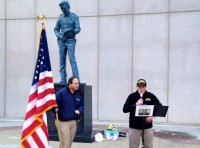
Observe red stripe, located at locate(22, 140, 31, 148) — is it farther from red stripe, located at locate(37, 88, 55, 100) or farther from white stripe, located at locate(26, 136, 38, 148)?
red stripe, located at locate(37, 88, 55, 100)

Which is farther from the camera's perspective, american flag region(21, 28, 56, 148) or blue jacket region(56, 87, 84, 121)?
blue jacket region(56, 87, 84, 121)

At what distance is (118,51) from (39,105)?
10617 millimetres

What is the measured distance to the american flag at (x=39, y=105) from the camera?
5.91 m

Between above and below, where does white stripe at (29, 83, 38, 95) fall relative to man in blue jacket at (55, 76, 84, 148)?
above

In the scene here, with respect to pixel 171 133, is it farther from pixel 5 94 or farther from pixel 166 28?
pixel 5 94

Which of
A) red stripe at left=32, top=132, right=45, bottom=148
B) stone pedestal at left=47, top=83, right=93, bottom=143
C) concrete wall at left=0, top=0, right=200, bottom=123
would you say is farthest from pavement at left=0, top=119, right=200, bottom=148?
red stripe at left=32, top=132, right=45, bottom=148

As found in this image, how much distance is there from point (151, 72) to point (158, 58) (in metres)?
0.67

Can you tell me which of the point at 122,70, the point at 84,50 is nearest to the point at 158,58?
the point at 122,70

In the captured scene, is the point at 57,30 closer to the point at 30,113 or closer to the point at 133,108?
the point at 133,108

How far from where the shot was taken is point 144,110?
664cm

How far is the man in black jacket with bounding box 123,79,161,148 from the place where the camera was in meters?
6.74

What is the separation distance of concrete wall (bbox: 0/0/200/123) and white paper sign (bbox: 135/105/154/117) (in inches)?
365

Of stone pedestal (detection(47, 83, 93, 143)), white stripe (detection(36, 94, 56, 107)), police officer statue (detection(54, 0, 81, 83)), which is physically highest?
→ police officer statue (detection(54, 0, 81, 83))

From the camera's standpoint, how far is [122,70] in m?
16.3
